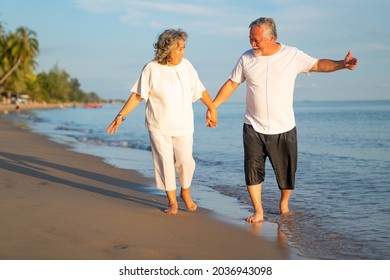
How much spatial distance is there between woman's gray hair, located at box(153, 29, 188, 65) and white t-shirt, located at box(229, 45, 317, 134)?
2.36 feet

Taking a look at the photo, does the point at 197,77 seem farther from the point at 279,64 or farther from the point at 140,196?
the point at 140,196

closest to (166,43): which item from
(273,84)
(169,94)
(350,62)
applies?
(169,94)

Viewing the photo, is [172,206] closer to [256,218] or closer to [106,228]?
[256,218]

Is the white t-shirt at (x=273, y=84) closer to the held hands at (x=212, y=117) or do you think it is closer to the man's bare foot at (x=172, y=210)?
the held hands at (x=212, y=117)

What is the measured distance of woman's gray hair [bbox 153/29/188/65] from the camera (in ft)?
17.6

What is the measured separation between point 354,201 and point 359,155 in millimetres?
6936

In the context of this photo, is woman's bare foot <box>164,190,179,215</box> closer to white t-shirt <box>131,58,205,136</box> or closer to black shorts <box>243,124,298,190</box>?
white t-shirt <box>131,58,205,136</box>

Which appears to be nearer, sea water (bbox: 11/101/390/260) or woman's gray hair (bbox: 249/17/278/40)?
sea water (bbox: 11/101/390/260)

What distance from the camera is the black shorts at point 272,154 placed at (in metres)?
5.60

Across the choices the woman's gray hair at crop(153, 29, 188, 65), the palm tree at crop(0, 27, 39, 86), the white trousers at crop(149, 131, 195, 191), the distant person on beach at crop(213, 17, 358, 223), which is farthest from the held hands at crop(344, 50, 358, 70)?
the palm tree at crop(0, 27, 39, 86)

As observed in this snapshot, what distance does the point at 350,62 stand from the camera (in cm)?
536

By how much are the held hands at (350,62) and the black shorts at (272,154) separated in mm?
843

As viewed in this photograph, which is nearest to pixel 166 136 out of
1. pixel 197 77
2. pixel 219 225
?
pixel 197 77

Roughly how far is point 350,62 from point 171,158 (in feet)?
6.83
